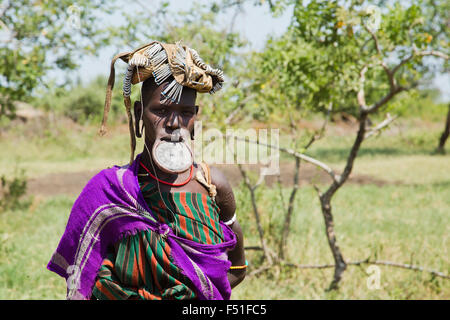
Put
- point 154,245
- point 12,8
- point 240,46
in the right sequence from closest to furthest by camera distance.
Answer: point 154,245, point 240,46, point 12,8

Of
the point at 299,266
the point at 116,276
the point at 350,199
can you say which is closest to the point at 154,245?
the point at 116,276

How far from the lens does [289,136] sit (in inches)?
207

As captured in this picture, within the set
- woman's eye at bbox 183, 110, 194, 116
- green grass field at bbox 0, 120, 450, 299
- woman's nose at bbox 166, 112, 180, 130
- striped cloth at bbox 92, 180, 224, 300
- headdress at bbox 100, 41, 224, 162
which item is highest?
headdress at bbox 100, 41, 224, 162

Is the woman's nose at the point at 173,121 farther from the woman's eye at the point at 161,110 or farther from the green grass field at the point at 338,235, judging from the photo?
the green grass field at the point at 338,235

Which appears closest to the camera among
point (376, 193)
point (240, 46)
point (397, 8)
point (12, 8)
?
point (397, 8)

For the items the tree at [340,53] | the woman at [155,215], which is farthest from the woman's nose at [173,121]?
the tree at [340,53]

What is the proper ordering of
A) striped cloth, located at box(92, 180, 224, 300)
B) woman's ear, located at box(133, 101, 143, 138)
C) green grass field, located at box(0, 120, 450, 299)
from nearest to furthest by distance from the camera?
striped cloth, located at box(92, 180, 224, 300) < woman's ear, located at box(133, 101, 143, 138) < green grass field, located at box(0, 120, 450, 299)

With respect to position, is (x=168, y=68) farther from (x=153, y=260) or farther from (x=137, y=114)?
(x=153, y=260)

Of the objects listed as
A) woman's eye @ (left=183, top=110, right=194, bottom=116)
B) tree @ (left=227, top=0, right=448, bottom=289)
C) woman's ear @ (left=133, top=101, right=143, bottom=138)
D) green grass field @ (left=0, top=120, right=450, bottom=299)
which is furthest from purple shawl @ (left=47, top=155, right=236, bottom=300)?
tree @ (left=227, top=0, right=448, bottom=289)

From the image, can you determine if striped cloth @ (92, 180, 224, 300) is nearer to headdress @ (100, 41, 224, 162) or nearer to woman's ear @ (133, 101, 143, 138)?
woman's ear @ (133, 101, 143, 138)

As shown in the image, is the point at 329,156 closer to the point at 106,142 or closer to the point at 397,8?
the point at 106,142

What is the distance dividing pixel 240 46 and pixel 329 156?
11.2m

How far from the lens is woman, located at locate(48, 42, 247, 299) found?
1734 mm

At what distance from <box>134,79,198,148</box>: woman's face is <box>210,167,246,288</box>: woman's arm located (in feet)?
0.97
